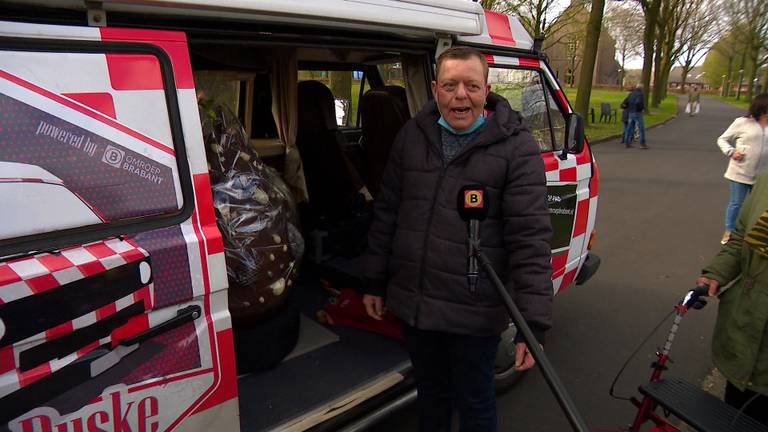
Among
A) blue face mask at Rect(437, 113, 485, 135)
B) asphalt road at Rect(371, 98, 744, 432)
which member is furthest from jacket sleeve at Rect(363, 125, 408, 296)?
asphalt road at Rect(371, 98, 744, 432)

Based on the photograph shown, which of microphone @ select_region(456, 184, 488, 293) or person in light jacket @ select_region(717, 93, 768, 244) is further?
person in light jacket @ select_region(717, 93, 768, 244)

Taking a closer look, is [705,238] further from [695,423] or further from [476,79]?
[476,79]

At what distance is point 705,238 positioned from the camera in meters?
6.39

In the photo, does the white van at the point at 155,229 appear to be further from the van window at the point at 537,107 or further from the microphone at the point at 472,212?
the microphone at the point at 472,212

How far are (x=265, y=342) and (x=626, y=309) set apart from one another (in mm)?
3241

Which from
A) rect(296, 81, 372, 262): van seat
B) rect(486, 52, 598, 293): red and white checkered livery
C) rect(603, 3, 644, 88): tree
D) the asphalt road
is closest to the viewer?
the asphalt road

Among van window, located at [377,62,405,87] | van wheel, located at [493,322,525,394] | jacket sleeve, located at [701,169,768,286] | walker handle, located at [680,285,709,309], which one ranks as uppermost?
van window, located at [377,62,405,87]

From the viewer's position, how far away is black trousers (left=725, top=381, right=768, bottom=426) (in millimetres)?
2309

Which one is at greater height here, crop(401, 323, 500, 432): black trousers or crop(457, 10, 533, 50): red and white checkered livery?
crop(457, 10, 533, 50): red and white checkered livery

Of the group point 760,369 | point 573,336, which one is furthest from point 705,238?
point 760,369

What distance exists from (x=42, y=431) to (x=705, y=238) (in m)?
6.99

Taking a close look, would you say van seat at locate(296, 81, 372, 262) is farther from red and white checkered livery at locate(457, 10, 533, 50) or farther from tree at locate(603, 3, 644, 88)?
tree at locate(603, 3, 644, 88)

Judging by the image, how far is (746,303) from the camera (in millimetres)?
2156

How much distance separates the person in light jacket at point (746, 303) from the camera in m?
2.11
